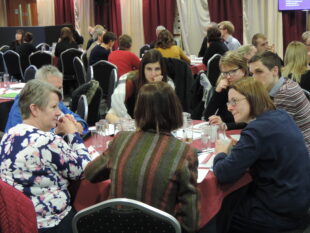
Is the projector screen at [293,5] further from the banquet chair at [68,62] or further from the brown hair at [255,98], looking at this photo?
the brown hair at [255,98]

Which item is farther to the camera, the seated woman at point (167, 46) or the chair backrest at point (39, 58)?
the chair backrest at point (39, 58)

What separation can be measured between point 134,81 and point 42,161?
70.8 inches

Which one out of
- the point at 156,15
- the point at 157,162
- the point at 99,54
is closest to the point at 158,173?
the point at 157,162

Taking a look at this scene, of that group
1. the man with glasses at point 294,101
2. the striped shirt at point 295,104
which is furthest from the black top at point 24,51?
the striped shirt at point 295,104

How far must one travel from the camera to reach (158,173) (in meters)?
2.07

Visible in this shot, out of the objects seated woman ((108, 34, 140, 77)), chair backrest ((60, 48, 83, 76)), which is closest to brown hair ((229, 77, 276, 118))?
seated woman ((108, 34, 140, 77))

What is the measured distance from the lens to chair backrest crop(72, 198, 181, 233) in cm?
179

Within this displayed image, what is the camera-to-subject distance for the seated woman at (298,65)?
4.74 meters

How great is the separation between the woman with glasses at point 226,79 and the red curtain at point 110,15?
27.2 ft

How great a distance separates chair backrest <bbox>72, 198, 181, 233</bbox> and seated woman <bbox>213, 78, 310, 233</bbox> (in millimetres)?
697

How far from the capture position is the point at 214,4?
10.4m

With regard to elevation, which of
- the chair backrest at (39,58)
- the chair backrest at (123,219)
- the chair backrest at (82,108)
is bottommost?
the chair backrest at (123,219)

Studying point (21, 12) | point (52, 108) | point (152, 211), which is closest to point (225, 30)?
point (52, 108)

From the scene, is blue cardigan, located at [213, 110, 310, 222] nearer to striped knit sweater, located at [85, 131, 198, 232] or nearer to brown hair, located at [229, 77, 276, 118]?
brown hair, located at [229, 77, 276, 118]
